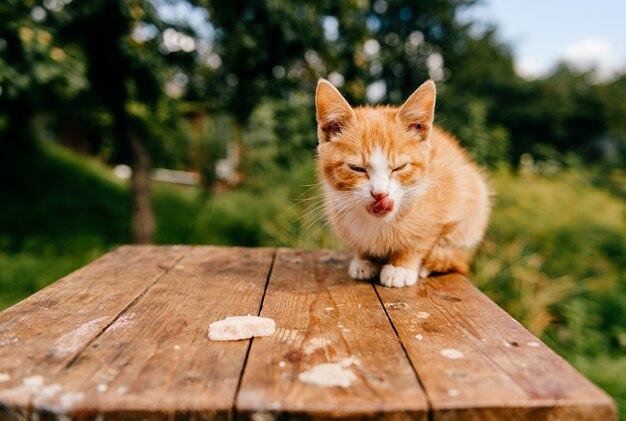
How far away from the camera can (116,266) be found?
190 cm

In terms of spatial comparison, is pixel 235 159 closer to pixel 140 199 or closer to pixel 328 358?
pixel 140 199

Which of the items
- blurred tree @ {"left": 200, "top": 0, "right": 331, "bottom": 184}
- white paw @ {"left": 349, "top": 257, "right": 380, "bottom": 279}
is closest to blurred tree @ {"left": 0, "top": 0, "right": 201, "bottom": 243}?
blurred tree @ {"left": 200, "top": 0, "right": 331, "bottom": 184}

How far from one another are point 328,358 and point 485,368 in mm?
332

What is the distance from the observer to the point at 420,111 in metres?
1.73

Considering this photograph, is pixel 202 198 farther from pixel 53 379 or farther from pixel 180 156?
pixel 53 379

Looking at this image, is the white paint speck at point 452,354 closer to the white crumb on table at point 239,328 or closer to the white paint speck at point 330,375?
the white paint speck at point 330,375

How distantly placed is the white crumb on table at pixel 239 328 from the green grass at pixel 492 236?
1452mm

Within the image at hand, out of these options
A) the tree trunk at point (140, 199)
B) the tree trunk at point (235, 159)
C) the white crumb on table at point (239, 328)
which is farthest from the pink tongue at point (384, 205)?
the tree trunk at point (235, 159)

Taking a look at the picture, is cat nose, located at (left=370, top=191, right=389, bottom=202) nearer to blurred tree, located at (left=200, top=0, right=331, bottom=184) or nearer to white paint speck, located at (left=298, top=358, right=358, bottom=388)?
white paint speck, located at (left=298, top=358, right=358, bottom=388)

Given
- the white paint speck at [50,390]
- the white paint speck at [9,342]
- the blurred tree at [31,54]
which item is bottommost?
the white paint speck at [9,342]

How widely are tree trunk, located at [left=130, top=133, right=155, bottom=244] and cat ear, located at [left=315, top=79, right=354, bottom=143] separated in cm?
346

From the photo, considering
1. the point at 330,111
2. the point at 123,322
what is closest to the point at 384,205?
the point at 330,111

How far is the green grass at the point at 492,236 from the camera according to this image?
3.62 metres

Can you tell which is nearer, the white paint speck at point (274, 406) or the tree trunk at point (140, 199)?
the white paint speck at point (274, 406)
